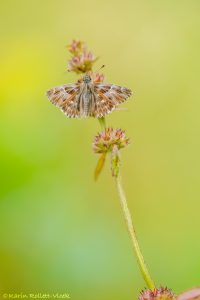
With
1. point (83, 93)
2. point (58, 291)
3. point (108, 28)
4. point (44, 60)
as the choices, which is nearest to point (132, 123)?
point (44, 60)

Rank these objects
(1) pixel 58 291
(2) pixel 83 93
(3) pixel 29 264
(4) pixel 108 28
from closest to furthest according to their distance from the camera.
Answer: (2) pixel 83 93 → (1) pixel 58 291 → (3) pixel 29 264 → (4) pixel 108 28

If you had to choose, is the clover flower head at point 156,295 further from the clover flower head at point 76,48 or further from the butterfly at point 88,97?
the clover flower head at point 76,48

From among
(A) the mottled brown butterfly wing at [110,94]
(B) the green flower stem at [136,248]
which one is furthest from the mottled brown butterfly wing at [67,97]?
(B) the green flower stem at [136,248]

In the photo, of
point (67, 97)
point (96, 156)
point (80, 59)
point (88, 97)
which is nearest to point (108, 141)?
point (80, 59)

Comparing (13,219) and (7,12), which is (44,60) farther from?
(13,219)

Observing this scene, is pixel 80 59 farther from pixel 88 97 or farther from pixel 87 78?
pixel 88 97

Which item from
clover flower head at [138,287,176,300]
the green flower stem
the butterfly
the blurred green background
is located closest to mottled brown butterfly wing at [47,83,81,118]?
the butterfly
